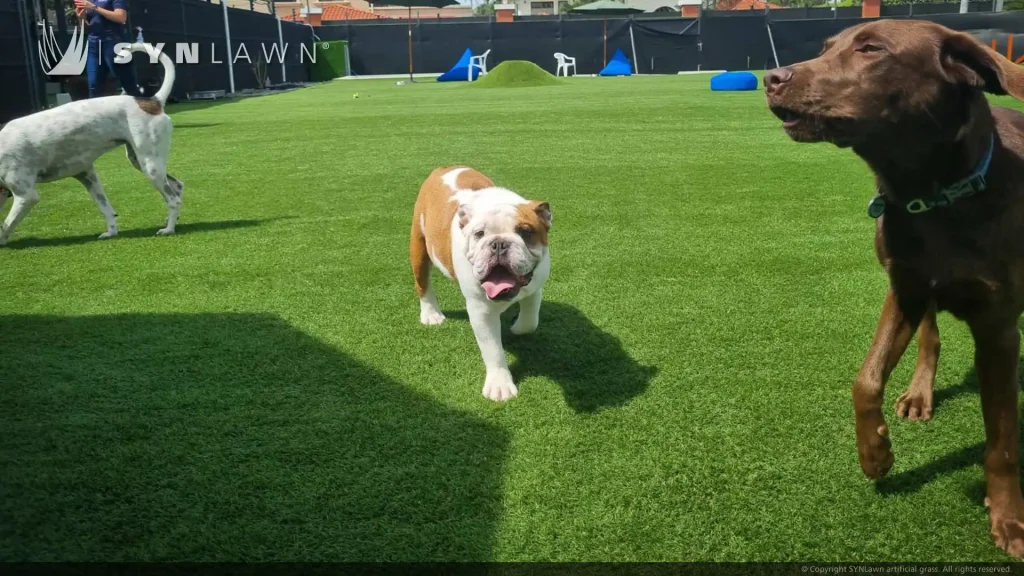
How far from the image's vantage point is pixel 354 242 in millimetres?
6062

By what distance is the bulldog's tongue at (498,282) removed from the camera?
10.4 ft

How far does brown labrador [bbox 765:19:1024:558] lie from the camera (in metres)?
2.33

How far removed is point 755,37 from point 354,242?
32.3 metres

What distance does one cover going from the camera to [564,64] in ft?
116

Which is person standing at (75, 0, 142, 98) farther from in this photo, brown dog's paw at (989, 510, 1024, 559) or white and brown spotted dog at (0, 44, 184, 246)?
brown dog's paw at (989, 510, 1024, 559)

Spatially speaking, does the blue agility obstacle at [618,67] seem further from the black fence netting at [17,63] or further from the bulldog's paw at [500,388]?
the bulldog's paw at [500,388]

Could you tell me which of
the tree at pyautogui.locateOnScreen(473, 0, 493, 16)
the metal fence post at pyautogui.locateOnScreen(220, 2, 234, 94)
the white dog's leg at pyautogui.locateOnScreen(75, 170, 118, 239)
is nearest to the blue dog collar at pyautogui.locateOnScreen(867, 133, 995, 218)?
the white dog's leg at pyautogui.locateOnScreen(75, 170, 118, 239)

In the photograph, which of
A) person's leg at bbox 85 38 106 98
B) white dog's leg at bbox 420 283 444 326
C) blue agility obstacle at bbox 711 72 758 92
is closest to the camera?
white dog's leg at bbox 420 283 444 326

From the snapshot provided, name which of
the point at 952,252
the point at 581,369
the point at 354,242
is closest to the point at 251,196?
the point at 354,242

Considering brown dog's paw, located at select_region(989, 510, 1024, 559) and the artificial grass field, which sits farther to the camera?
the artificial grass field

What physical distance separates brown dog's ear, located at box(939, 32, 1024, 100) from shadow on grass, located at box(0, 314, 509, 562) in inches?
75.3

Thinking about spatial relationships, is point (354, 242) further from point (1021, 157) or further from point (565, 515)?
point (1021, 157)

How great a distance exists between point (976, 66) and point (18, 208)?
6399 mm

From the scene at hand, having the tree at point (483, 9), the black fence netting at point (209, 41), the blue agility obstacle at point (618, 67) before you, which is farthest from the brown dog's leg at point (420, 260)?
the tree at point (483, 9)
